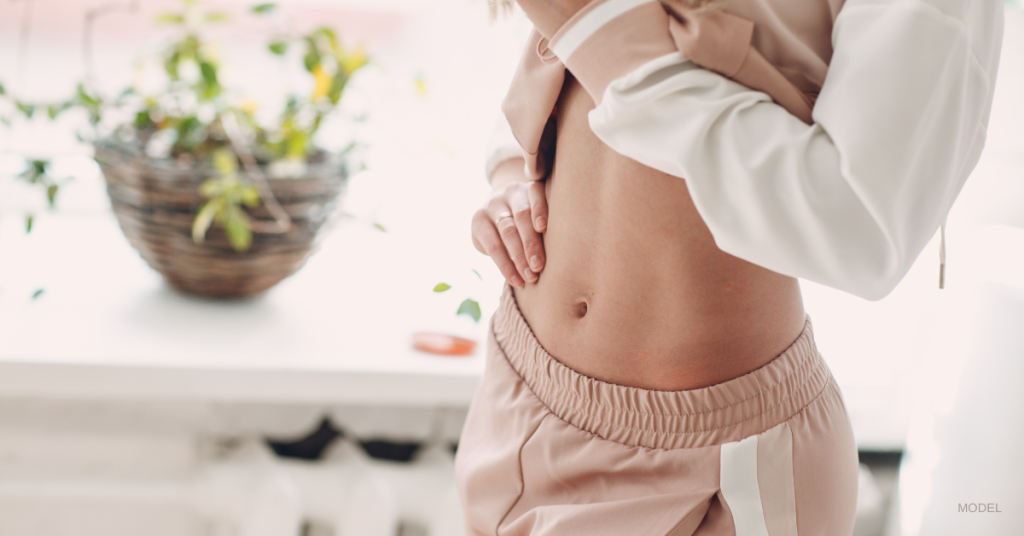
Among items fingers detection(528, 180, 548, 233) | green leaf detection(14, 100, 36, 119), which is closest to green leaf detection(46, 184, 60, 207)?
green leaf detection(14, 100, 36, 119)

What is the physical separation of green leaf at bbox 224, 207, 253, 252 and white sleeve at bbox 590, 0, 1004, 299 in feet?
2.35

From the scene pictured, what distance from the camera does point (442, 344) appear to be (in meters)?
1.18

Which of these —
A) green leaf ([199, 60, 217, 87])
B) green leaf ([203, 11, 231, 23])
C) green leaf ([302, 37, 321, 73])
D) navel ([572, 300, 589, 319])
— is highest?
green leaf ([203, 11, 231, 23])

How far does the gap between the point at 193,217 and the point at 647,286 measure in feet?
2.49

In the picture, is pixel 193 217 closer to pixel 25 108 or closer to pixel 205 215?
pixel 205 215

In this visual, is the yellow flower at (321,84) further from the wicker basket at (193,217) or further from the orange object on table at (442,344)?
the orange object on table at (442,344)

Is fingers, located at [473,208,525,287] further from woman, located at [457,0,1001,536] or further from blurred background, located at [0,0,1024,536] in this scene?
blurred background, located at [0,0,1024,536]

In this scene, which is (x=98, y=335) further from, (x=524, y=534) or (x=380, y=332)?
(x=524, y=534)

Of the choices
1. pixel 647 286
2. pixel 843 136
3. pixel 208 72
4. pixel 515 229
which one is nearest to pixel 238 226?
pixel 208 72

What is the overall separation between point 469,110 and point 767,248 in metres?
1.06

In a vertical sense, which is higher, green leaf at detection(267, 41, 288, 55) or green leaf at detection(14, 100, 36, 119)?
green leaf at detection(267, 41, 288, 55)

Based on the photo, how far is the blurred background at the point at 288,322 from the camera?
1.02 m

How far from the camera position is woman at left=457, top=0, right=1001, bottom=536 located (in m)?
0.44

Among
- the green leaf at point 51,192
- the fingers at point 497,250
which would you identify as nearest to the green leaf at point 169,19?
the green leaf at point 51,192
